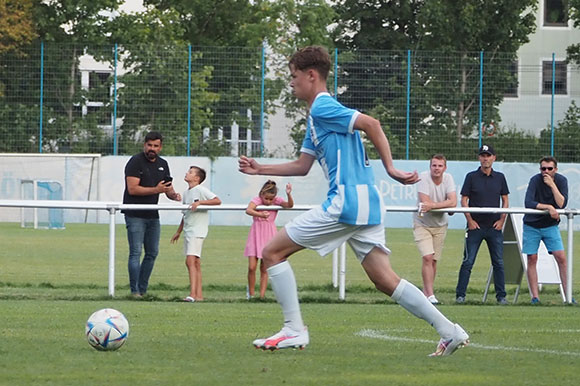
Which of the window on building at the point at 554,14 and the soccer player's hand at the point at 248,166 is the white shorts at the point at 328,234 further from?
the window on building at the point at 554,14

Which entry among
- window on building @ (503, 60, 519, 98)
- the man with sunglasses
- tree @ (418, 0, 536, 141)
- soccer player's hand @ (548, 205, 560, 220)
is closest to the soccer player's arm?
soccer player's hand @ (548, 205, 560, 220)

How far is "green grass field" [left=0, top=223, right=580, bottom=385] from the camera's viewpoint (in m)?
6.95

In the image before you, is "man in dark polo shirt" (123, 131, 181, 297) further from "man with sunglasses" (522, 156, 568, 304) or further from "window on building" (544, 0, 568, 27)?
"window on building" (544, 0, 568, 27)

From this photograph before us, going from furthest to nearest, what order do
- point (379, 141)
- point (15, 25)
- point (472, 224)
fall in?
point (15, 25) < point (472, 224) < point (379, 141)

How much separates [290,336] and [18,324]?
313 cm

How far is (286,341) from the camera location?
26.4 feet

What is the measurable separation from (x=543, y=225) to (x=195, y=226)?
430 centimetres

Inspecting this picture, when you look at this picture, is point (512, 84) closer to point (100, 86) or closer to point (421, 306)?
point (100, 86)

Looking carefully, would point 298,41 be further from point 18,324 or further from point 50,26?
point 18,324

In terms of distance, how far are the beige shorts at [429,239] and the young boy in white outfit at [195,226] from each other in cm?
244

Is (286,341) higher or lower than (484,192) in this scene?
lower

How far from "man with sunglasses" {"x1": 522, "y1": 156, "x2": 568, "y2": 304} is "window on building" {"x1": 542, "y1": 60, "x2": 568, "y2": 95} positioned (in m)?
20.3

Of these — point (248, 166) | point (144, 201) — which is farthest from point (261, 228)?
point (248, 166)

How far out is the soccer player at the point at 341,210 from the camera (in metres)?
7.75
